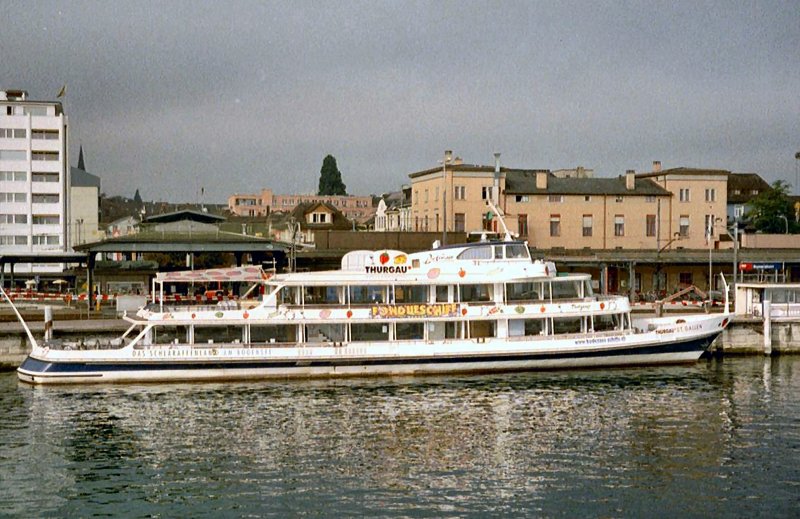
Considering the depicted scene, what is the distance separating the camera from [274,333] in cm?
4550

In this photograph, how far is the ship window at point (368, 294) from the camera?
4612 cm

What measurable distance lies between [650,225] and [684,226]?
3306 millimetres

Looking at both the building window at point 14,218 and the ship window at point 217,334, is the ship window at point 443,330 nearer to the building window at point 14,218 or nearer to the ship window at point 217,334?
the ship window at point 217,334

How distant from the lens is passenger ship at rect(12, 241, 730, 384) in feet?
144

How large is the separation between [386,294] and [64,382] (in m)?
15.4

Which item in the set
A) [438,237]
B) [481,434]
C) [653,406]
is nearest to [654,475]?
[481,434]

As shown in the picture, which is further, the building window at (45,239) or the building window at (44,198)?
the building window at (44,198)

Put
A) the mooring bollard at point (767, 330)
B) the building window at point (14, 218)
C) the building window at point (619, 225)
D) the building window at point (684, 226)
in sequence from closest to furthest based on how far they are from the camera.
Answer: the mooring bollard at point (767, 330)
the building window at point (619, 225)
the building window at point (684, 226)
the building window at point (14, 218)

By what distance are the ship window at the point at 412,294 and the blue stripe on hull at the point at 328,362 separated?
3.04 metres

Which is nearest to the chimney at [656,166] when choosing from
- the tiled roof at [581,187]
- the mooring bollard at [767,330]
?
the tiled roof at [581,187]

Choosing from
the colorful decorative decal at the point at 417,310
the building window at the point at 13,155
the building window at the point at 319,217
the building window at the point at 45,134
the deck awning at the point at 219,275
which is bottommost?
the colorful decorative decal at the point at 417,310

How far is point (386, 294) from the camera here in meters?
46.3

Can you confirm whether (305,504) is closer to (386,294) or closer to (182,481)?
(182,481)

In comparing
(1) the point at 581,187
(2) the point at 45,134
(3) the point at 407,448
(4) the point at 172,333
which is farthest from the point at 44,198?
(3) the point at 407,448
